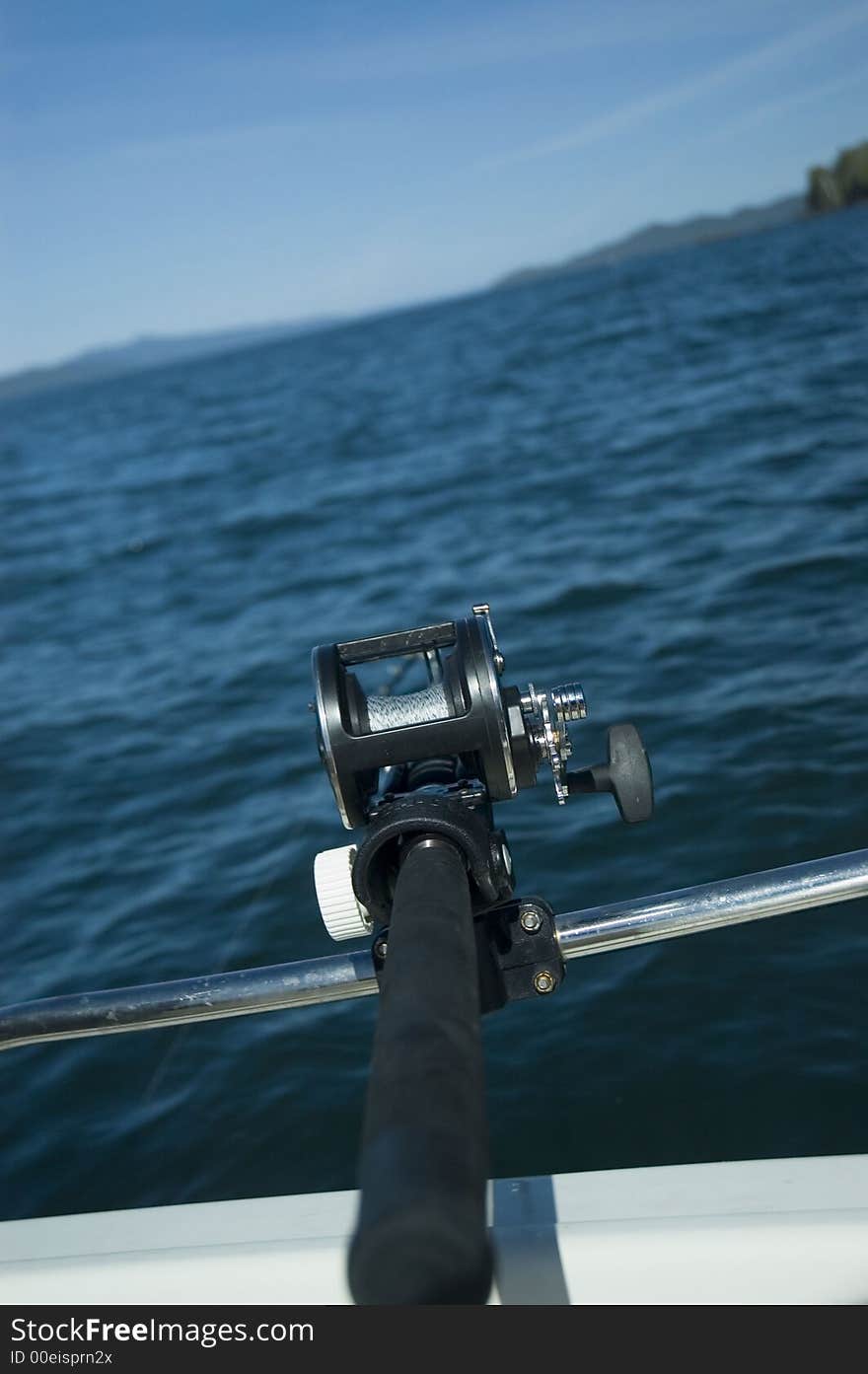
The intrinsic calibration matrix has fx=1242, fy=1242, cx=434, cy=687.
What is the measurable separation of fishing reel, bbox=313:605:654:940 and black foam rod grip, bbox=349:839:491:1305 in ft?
1.32

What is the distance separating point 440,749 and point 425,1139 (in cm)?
70

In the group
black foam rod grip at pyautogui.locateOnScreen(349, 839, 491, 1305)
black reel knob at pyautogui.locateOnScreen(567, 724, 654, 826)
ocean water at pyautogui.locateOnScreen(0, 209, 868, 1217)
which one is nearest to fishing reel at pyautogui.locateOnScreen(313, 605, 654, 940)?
black reel knob at pyautogui.locateOnScreen(567, 724, 654, 826)

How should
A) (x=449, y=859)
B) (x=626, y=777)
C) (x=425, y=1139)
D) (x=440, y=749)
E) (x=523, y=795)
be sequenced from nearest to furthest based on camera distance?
(x=425, y=1139) < (x=449, y=859) < (x=440, y=749) < (x=626, y=777) < (x=523, y=795)

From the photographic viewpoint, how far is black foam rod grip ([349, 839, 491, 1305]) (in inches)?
25.6

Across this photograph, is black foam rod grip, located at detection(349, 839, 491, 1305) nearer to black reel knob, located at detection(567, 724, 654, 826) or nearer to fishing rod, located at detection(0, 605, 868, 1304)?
fishing rod, located at detection(0, 605, 868, 1304)

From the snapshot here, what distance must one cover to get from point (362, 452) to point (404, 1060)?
17368mm

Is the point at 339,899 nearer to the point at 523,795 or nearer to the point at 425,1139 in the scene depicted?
the point at 425,1139

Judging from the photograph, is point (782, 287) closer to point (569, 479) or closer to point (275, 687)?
point (569, 479)

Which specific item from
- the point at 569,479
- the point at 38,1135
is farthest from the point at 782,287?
the point at 38,1135

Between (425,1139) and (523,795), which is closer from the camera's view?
(425,1139)

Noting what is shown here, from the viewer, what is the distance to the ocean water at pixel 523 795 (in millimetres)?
3270

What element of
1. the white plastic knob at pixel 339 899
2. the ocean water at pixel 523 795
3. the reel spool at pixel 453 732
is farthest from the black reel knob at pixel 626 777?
the ocean water at pixel 523 795

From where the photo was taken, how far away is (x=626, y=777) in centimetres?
151

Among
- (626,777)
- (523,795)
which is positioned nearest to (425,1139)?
(626,777)
